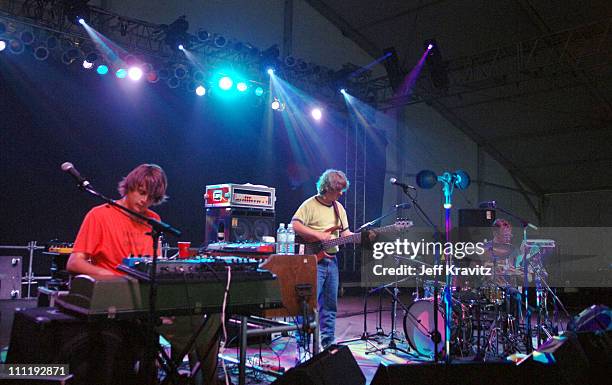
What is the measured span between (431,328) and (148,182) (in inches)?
148

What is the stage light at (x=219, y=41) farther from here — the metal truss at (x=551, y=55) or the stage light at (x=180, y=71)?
the metal truss at (x=551, y=55)

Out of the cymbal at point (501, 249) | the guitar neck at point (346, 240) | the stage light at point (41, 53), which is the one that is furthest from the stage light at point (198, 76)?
the cymbal at point (501, 249)

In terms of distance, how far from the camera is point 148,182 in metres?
3.07

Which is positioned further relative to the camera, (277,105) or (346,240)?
(277,105)

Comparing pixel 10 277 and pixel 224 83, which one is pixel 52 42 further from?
pixel 10 277

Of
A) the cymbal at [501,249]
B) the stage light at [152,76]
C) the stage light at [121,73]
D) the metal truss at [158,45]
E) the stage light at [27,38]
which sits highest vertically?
the metal truss at [158,45]

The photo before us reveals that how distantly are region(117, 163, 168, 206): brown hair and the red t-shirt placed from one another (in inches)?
6.7

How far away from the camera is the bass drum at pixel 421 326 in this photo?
5559 mm

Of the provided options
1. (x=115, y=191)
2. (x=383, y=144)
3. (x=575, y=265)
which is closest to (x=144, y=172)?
(x=115, y=191)

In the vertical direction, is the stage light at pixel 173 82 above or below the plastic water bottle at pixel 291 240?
above

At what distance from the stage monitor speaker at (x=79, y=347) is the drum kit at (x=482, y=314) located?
361 centimetres

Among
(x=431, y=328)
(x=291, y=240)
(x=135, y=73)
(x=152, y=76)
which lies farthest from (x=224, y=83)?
(x=431, y=328)

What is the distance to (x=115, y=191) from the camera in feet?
26.0

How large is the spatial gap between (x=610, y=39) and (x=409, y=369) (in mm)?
8528
